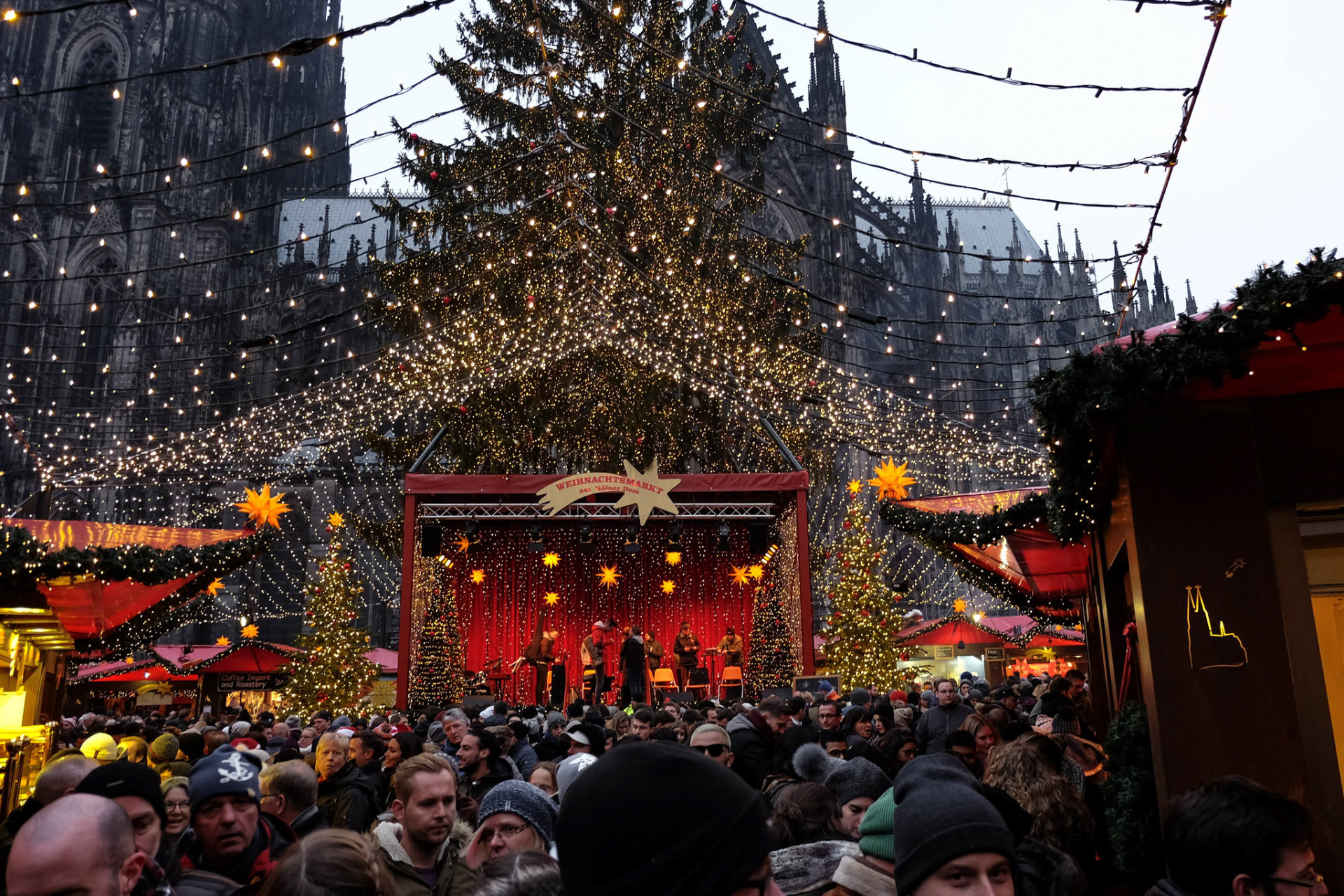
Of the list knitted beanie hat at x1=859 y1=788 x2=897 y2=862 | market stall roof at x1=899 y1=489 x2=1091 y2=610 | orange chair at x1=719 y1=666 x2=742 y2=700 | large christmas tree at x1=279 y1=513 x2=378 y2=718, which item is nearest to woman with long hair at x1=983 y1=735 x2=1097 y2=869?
knitted beanie hat at x1=859 y1=788 x2=897 y2=862

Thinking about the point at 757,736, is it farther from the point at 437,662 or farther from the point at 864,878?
the point at 437,662

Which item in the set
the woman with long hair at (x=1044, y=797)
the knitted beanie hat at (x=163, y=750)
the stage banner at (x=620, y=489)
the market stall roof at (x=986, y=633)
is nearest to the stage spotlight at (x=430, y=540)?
the stage banner at (x=620, y=489)

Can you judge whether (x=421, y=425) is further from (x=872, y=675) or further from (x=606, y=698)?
(x=872, y=675)

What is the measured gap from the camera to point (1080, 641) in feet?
71.8

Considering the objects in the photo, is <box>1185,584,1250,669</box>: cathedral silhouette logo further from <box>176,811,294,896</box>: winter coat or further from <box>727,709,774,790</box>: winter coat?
<box>176,811,294,896</box>: winter coat

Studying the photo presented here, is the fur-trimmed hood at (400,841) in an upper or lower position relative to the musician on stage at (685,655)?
lower

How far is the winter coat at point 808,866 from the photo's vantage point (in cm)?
258

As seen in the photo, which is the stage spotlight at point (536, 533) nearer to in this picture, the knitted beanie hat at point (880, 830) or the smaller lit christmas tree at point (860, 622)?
the smaller lit christmas tree at point (860, 622)

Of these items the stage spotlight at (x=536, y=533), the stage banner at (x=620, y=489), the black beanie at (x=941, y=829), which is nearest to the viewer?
the black beanie at (x=941, y=829)

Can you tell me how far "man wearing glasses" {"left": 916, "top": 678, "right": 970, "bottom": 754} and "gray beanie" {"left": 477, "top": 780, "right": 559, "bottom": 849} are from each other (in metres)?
4.45

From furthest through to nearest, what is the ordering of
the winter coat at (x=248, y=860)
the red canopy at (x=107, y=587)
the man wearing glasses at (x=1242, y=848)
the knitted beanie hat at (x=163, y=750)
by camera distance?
the red canopy at (x=107, y=587)
the knitted beanie hat at (x=163, y=750)
the winter coat at (x=248, y=860)
the man wearing glasses at (x=1242, y=848)

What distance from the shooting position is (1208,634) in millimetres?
4852

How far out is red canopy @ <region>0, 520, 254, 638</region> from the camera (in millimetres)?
10250

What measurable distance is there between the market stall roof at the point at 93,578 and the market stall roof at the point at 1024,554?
24.9ft
